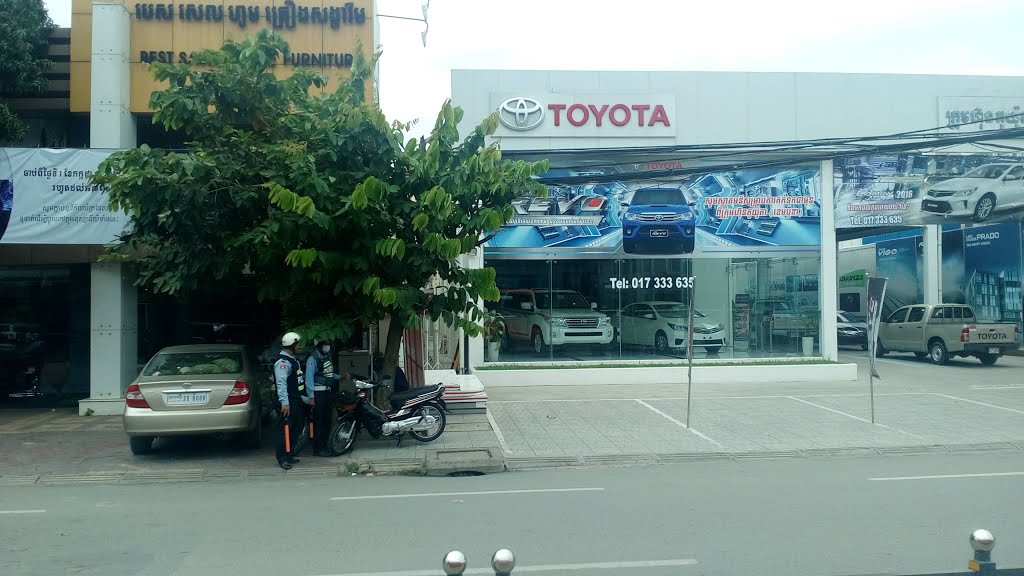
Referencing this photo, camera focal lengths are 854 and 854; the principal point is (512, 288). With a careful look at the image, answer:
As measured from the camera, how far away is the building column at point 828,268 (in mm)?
21031

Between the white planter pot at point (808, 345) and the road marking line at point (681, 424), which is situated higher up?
the white planter pot at point (808, 345)

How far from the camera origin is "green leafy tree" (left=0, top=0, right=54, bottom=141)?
1468 cm

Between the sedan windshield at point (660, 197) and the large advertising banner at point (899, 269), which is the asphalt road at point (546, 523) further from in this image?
the large advertising banner at point (899, 269)

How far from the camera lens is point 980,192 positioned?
21766mm

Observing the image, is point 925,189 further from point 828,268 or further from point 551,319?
point 551,319

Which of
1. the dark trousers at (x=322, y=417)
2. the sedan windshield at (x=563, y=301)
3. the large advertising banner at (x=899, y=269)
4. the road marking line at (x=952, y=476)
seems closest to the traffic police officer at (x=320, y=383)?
the dark trousers at (x=322, y=417)

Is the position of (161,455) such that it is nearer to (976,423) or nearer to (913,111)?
(976,423)

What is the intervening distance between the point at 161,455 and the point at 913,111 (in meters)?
18.4

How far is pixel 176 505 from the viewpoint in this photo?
8.64m

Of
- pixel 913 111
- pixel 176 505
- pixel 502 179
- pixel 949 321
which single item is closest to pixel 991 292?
pixel 949 321

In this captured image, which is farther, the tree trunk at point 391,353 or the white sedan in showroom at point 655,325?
the white sedan in showroom at point 655,325

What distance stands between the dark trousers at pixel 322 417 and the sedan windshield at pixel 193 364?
126cm

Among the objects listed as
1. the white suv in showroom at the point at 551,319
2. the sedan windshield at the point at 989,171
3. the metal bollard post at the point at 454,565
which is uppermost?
the sedan windshield at the point at 989,171

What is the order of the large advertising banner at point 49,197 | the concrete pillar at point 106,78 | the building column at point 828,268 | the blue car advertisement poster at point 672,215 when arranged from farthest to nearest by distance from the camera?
the building column at point 828,268 < the blue car advertisement poster at point 672,215 < the concrete pillar at point 106,78 < the large advertising banner at point 49,197
